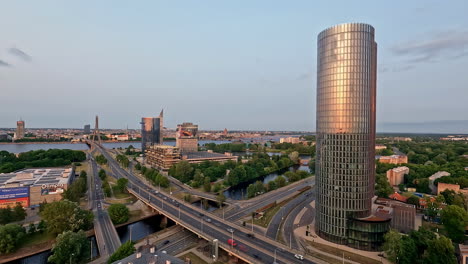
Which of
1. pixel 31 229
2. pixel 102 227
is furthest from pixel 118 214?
pixel 31 229

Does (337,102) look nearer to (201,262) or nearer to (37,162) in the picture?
(201,262)

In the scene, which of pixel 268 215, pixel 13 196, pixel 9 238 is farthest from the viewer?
pixel 13 196

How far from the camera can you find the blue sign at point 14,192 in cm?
9325

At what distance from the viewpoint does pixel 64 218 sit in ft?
242

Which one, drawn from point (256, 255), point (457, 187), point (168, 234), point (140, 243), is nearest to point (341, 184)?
point (256, 255)

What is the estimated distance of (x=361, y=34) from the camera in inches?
2598

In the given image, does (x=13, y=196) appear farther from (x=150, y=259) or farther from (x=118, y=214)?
(x=150, y=259)

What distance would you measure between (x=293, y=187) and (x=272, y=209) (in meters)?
39.2

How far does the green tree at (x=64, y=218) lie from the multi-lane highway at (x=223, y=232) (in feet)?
82.5

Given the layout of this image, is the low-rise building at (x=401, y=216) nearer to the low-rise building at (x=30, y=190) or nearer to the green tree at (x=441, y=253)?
the green tree at (x=441, y=253)

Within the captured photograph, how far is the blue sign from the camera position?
9325 centimetres

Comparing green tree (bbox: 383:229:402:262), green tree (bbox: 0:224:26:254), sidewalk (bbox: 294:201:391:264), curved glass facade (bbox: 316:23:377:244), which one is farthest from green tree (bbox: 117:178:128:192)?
green tree (bbox: 383:229:402:262)

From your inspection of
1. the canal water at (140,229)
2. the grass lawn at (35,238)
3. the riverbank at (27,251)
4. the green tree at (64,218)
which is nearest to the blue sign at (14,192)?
the green tree at (64,218)

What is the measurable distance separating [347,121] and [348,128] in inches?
78.5
